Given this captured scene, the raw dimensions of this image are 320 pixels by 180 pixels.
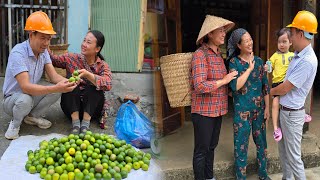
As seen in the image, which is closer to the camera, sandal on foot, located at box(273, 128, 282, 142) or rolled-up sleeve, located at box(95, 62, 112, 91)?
sandal on foot, located at box(273, 128, 282, 142)

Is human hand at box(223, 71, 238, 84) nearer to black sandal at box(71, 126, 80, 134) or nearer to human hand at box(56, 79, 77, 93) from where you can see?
human hand at box(56, 79, 77, 93)

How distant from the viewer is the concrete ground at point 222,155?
3717 millimetres

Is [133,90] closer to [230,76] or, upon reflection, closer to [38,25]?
[38,25]

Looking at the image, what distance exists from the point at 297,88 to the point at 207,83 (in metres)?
0.85

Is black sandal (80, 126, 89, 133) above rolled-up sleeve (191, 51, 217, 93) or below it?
below

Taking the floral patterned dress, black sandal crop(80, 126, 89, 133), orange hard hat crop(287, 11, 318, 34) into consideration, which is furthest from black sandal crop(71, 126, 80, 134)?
orange hard hat crop(287, 11, 318, 34)

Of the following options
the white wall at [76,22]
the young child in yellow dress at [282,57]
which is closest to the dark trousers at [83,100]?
the young child in yellow dress at [282,57]

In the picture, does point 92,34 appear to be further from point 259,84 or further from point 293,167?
point 293,167

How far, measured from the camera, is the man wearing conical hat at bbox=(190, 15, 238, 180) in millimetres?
3197

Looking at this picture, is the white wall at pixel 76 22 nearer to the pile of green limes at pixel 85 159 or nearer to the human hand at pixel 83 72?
the human hand at pixel 83 72

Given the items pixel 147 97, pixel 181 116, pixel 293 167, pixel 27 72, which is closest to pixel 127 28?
pixel 147 97

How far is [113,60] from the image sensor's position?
24.0ft

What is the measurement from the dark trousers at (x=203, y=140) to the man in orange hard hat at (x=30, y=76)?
1263 mm

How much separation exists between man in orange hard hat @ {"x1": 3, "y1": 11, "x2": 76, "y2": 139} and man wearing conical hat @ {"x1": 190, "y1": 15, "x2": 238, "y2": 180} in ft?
4.05
